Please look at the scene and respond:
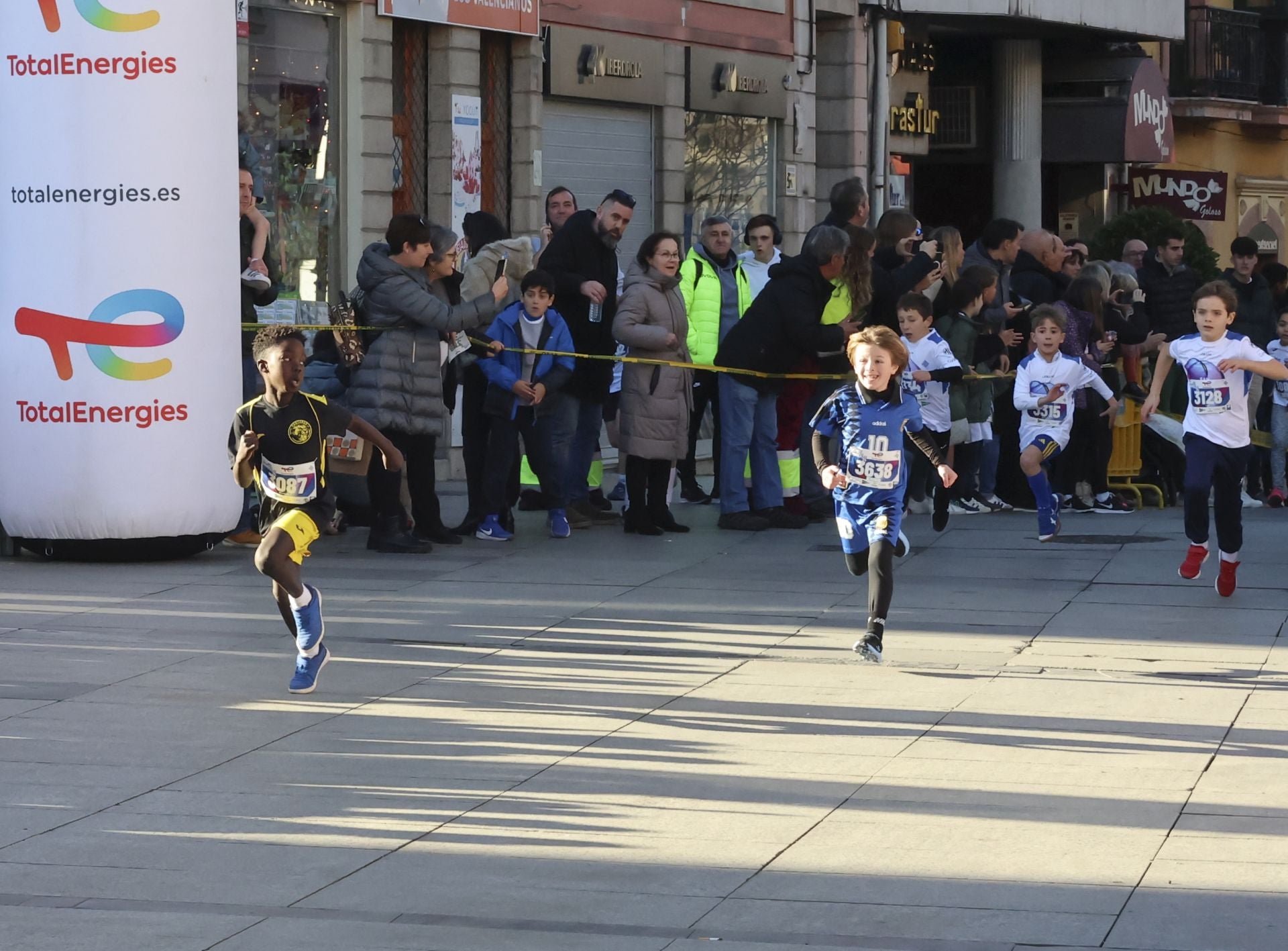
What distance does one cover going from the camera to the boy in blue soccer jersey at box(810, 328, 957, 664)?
33.6ft

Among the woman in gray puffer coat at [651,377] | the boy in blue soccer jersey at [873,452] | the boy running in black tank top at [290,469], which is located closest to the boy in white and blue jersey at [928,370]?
the woman in gray puffer coat at [651,377]

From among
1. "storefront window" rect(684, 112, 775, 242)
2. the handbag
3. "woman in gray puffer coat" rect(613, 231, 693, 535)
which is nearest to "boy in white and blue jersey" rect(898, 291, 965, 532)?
"woman in gray puffer coat" rect(613, 231, 693, 535)

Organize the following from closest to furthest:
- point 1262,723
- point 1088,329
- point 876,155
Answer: point 1262,723
point 1088,329
point 876,155

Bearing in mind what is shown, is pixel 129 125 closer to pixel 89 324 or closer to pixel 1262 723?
pixel 89 324

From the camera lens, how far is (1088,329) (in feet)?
55.9

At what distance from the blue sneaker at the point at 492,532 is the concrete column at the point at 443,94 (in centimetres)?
567

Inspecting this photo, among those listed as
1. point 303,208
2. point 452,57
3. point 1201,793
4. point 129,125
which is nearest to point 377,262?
point 129,125

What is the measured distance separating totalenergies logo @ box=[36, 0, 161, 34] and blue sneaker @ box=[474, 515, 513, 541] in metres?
3.73

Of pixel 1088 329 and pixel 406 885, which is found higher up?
pixel 1088 329

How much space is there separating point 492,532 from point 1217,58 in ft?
86.5

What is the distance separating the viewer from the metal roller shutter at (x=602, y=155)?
2120cm

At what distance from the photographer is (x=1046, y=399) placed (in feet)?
49.4

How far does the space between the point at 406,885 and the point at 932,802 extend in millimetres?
1876

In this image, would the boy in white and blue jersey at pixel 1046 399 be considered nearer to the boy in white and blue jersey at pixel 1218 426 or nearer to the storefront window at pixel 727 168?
the boy in white and blue jersey at pixel 1218 426
